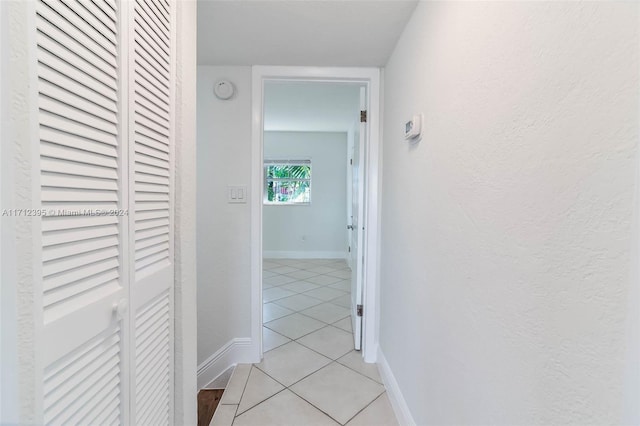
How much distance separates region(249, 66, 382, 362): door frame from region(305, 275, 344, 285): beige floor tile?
73.6 inches

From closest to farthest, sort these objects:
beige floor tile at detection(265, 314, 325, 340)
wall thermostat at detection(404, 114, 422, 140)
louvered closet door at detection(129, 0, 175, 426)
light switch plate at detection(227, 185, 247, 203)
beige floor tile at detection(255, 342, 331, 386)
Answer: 1. louvered closet door at detection(129, 0, 175, 426)
2. wall thermostat at detection(404, 114, 422, 140)
3. beige floor tile at detection(255, 342, 331, 386)
4. light switch plate at detection(227, 185, 247, 203)
5. beige floor tile at detection(265, 314, 325, 340)

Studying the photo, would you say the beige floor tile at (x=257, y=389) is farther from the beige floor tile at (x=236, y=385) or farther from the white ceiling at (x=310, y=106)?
the white ceiling at (x=310, y=106)

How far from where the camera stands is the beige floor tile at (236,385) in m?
1.61

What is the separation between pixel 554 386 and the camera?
556 mm

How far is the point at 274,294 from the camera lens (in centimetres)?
338

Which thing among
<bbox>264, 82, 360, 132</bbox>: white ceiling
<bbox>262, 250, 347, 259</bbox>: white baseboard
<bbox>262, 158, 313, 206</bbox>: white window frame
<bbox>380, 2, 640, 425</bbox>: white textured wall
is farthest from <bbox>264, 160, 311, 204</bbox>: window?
<bbox>380, 2, 640, 425</bbox>: white textured wall

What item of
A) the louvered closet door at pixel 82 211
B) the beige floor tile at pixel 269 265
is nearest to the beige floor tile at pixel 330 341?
the louvered closet door at pixel 82 211

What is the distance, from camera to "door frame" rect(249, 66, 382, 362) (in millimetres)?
1915

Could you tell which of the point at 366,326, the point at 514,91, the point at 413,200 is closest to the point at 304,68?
the point at 413,200

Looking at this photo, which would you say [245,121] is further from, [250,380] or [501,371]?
[501,371]

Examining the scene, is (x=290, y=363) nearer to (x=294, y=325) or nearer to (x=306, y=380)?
(x=306, y=380)

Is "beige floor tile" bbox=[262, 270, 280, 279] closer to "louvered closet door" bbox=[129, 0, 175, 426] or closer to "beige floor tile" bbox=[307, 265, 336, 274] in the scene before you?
"beige floor tile" bbox=[307, 265, 336, 274]

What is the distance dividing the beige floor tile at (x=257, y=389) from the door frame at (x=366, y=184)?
0.17 metres

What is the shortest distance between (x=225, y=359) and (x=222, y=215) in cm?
99
